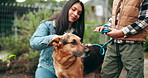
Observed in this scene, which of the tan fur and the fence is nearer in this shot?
the tan fur

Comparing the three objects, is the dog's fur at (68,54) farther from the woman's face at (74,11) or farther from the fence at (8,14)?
the fence at (8,14)

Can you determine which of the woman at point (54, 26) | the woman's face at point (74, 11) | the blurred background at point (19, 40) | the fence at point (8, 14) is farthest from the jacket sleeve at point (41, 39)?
the fence at point (8, 14)

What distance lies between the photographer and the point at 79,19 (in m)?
3.19

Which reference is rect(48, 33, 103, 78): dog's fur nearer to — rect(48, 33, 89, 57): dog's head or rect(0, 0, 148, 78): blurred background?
rect(48, 33, 89, 57): dog's head

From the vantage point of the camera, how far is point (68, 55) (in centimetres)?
273

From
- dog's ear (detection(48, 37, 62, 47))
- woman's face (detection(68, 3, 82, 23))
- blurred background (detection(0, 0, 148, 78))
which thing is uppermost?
woman's face (detection(68, 3, 82, 23))

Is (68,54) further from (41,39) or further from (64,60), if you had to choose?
(41,39)

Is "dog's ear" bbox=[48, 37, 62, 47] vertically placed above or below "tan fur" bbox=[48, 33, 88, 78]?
above

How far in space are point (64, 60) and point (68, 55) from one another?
0.34 feet

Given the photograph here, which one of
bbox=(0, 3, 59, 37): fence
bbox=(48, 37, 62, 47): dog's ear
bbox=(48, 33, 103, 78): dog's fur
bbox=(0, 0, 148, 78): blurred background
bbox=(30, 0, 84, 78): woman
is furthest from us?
bbox=(0, 3, 59, 37): fence

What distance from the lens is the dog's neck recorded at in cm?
272

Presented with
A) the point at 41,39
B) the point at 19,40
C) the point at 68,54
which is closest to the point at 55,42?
the point at 41,39

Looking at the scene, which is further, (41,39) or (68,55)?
(68,55)

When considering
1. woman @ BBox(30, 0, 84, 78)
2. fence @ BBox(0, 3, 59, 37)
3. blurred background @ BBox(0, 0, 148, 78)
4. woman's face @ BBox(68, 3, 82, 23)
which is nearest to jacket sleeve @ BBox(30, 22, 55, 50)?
woman @ BBox(30, 0, 84, 78)
